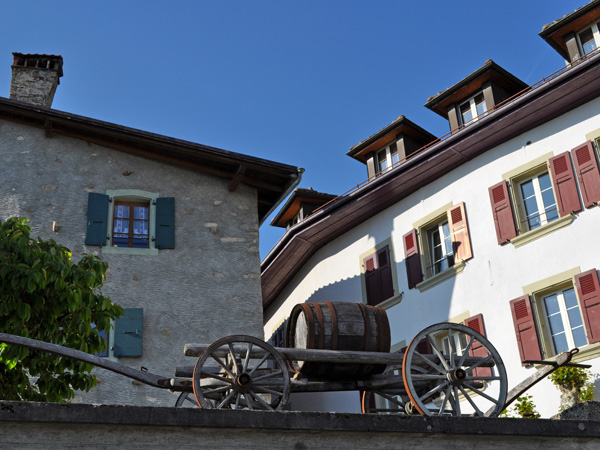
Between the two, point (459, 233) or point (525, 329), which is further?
point (459, 233)

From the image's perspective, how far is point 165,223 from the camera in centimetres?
1503

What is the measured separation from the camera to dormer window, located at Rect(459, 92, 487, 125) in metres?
16.9

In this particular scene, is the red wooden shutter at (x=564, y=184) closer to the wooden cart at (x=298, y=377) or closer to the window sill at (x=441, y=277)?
the window sill at (x=441, y=277)

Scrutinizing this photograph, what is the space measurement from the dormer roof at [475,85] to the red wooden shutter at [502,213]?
2.10m

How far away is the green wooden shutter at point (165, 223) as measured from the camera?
584 inches

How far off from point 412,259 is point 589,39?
5.20 meters

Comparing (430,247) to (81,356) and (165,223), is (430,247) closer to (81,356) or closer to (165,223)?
(165,223)

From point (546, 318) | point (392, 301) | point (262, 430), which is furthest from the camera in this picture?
point (392, 301)

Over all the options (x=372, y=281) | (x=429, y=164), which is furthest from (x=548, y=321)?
(x=372, y=281)

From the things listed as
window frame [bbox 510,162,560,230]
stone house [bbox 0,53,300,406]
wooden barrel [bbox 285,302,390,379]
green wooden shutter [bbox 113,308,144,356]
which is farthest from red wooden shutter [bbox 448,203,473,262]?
wooden barrel [bbox 285,302,390,379]

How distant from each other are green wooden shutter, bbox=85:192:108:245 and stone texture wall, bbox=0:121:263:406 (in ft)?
0.41

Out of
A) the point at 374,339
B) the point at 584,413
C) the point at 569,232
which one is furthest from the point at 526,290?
the point at 584,413

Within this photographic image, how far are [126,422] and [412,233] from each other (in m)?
11.6

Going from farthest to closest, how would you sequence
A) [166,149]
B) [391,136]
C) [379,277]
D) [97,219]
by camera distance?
1. [391,136]
2. [379,277]
3. [166,149]
4. [97,219]
